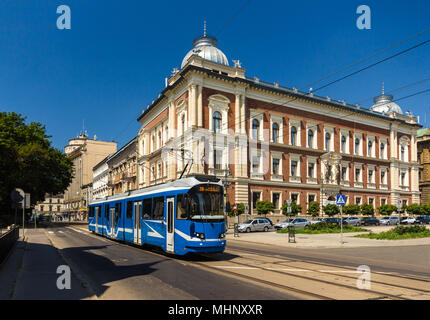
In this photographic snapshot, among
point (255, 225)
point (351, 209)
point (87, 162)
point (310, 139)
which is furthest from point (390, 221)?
point (87, 162)

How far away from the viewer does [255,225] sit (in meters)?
38.0

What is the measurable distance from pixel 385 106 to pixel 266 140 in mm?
33106

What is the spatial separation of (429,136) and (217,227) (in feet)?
254

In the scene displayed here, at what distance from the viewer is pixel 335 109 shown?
56094 millimetres

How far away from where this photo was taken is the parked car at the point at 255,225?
37156 mm

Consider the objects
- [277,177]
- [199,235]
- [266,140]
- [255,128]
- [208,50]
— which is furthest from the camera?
[277,177]

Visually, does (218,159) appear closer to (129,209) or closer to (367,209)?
(129,209)

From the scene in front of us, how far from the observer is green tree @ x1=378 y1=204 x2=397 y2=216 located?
58250 mm

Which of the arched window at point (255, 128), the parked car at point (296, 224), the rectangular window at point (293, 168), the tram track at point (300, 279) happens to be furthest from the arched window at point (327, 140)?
the tram track at point (300, 279)

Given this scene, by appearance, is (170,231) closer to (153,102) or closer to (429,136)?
(153,102)

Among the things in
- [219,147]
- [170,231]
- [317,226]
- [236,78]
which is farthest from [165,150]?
[170,231]

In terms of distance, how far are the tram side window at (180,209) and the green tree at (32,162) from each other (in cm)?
3246

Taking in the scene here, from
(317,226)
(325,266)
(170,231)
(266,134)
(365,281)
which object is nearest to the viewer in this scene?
(365,281)

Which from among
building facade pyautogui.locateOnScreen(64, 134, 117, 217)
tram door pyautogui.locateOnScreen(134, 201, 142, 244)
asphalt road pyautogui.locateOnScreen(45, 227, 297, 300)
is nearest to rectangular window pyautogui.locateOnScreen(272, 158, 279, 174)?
tram door pyautogui.locateOnScreen(134, 201, 142, 244)
